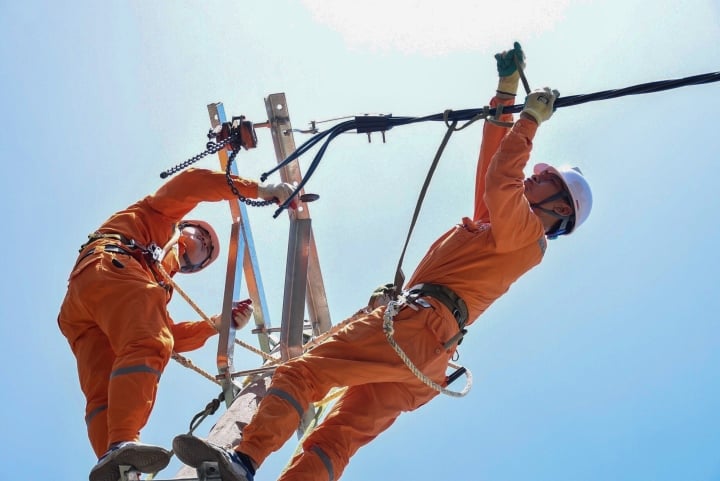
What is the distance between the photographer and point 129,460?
10.7 feet

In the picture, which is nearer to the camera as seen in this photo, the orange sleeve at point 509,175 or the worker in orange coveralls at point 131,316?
the worker in orange coveralls at point 131,316

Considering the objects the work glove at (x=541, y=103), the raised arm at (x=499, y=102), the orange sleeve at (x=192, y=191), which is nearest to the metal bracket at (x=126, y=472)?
the orange sleeve at (x=192, y=191)

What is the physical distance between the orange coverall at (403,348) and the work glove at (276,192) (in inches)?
44.9

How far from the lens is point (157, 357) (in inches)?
151

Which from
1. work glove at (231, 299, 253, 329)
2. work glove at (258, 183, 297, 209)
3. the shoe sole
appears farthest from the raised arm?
the shoe sole

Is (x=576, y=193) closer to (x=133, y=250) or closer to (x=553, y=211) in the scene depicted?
(x=553, y=211)

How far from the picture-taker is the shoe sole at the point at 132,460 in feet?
10.7

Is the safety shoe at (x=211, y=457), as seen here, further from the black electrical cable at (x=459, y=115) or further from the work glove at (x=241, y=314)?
the work glove at (x=241, y=314)

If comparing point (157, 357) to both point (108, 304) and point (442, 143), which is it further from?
point (442, 143)

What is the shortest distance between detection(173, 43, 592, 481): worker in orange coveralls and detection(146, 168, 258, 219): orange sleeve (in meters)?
1.44

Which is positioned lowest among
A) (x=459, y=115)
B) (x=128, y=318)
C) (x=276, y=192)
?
(x=128, y=318)

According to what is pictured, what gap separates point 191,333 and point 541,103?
277cm

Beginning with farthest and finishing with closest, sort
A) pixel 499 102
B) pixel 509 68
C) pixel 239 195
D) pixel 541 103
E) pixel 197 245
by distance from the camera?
pixel 197 245
pixel 239 195
pixel 499 102
pixel 509 68
pixel 541 103

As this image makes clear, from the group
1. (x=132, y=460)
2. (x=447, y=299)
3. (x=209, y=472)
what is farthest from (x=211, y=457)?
(x=447, y=299)
